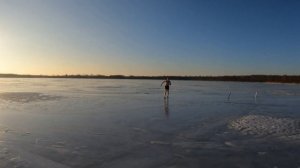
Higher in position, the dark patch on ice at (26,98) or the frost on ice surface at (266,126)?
the frost on ice surface at (266,126)

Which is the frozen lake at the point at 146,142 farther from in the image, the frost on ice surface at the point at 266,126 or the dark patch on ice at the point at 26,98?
the dark patch on ice at the point at 26,98

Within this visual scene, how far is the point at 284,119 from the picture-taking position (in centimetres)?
1321

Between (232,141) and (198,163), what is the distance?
8.29 feet

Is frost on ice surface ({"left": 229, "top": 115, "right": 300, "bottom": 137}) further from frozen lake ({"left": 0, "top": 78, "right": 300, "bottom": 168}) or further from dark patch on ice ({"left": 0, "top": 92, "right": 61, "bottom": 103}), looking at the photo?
dark patch on ice ({"left": 0, "top": 92, "right": 61, "bottom": 103})

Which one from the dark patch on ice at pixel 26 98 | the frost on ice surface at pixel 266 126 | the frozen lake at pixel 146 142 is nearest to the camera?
the frozen lake at pixel 146 142

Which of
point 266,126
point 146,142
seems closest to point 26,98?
point 146,142

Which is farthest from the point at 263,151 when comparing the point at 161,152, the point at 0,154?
the point at 0,154

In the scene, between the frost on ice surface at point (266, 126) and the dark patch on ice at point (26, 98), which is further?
the dark patch on ice at point (26, 98)

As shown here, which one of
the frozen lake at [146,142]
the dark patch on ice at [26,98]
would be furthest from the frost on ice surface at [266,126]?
the dark patch on ice at [26,98]

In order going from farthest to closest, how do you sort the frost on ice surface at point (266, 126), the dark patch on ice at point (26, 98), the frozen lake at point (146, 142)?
the dark patch on ice at point (26, 98), the frost on ice surface at point (266, 126), the frozen lake at point (146, 142)

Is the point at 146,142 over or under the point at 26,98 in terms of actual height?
over

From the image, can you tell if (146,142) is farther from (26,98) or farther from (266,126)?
(26,98)

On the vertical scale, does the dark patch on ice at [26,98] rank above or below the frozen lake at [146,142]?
below

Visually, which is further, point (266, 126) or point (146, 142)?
point (266, 126)
